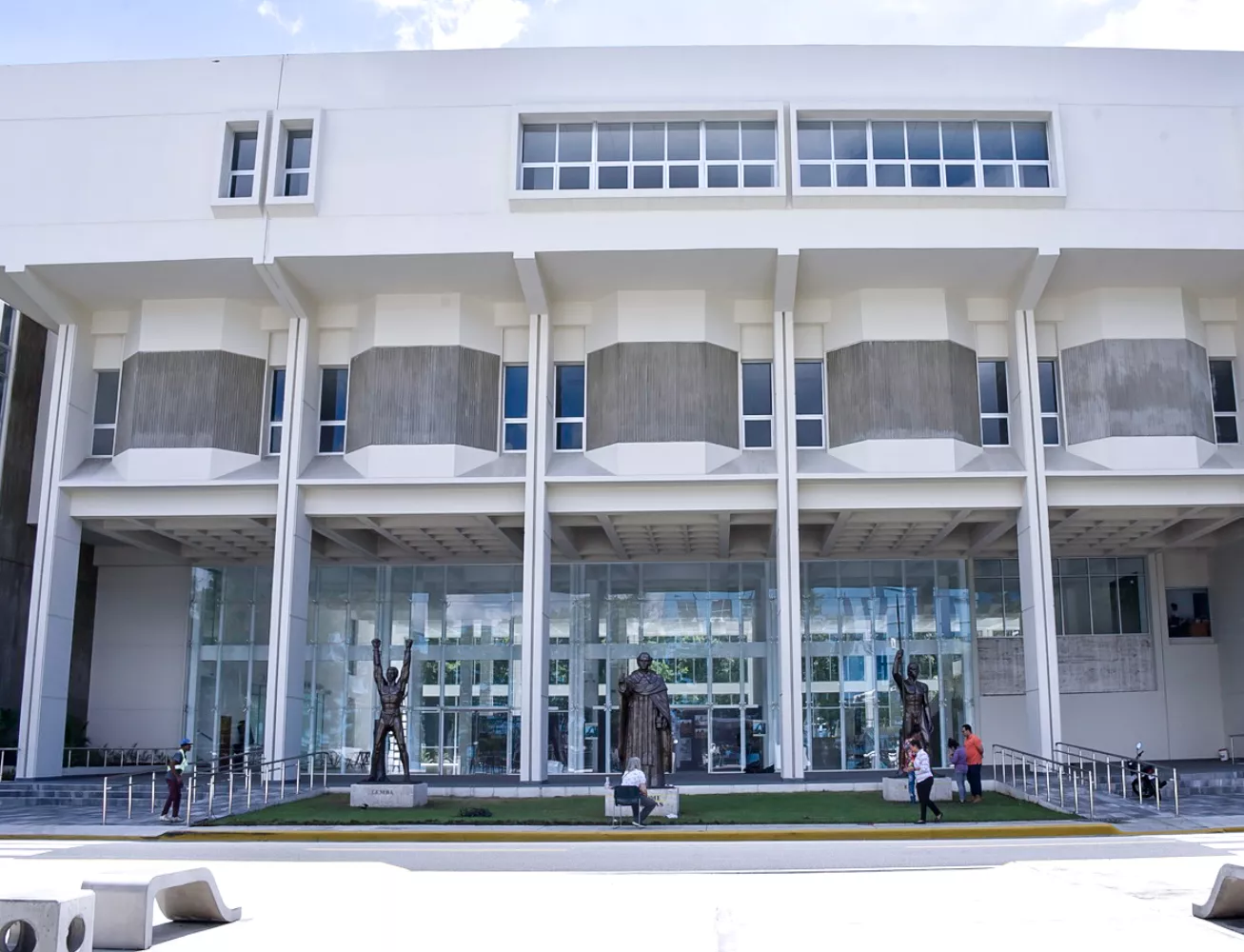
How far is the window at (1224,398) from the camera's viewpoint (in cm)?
2794

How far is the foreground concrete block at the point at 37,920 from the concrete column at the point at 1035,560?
21.7 m

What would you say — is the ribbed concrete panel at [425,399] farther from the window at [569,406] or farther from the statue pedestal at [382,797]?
the statue pedestal at [382,797]

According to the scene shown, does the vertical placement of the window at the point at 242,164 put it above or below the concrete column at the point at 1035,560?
above

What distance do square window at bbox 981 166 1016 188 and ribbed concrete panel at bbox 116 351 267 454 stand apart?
57.5 feet

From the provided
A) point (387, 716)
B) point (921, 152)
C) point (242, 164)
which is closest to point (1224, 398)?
point (921, 152)

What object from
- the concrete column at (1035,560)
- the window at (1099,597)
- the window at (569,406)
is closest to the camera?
the concrete column at (1035,560)

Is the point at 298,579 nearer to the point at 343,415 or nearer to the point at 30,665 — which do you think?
the point at 343,415

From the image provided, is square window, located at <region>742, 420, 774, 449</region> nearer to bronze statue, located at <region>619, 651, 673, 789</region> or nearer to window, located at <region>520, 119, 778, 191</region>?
window, located at <region>520, 119, 778, 191</region>

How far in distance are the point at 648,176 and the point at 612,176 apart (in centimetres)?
83

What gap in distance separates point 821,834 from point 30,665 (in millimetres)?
18756

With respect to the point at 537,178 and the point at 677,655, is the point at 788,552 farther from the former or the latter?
the point at 537,178

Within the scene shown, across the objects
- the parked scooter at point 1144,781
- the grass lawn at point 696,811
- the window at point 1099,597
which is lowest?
the grass lawn at point 696,811

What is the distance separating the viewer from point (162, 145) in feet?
89.5

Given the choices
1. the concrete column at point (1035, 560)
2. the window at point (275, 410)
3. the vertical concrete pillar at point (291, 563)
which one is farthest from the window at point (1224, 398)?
the window at point (275, 410)
